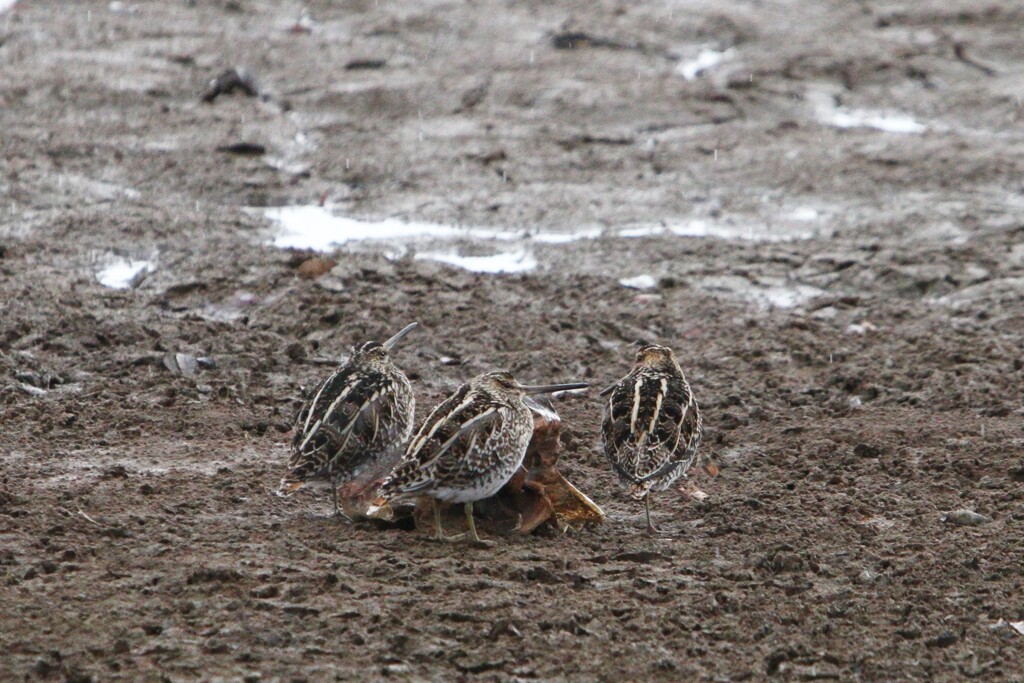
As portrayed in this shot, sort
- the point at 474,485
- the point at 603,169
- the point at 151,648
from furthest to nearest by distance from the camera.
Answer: the point at 603,169 → the point at 474,485 → the point at 151,648

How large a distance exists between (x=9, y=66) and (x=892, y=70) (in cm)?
822

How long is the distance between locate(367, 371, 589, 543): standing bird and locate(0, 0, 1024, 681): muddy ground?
24 cm

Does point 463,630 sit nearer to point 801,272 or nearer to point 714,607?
point 714,607

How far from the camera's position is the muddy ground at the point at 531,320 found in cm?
537

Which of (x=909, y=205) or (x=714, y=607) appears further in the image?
(x=909, y=205)

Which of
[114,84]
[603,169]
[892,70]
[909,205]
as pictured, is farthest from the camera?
[892,70]

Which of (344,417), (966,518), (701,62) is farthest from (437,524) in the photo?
(701,62)

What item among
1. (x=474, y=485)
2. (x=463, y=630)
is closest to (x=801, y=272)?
(x=474, y=485)

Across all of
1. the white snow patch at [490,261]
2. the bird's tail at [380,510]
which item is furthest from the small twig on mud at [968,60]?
the bird's tail at [380,510]

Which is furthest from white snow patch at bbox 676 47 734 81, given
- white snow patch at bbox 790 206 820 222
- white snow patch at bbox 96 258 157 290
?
white snow patch at bbox 96 258 157 290

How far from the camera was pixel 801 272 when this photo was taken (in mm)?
10047

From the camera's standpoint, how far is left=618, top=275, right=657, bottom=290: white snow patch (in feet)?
32.0

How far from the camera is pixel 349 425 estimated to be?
6.36 meters

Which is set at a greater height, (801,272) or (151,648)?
(151,648)
